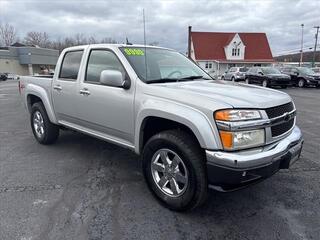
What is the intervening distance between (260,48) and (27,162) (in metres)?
52.4

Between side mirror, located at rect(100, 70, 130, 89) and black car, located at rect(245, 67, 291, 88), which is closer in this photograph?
side mirror, located at rect(100, 70, 130, 89)

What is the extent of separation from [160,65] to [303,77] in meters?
21.7

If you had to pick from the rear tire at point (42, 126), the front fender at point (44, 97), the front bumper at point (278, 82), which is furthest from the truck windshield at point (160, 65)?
the front bumper at point (278, 82)

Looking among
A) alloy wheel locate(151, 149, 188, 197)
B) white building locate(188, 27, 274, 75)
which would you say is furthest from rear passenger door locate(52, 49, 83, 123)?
white building locate(188, 27, 274, 75)

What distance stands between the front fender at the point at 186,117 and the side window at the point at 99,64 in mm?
722

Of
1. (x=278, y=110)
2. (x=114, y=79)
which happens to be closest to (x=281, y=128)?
(x=278, y=110)

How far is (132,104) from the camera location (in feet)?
12.1

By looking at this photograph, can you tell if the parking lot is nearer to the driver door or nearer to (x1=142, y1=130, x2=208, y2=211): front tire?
(x1=142, y1=130, x2=208, y2=211): front tire

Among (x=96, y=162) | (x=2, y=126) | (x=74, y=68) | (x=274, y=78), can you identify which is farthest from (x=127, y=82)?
(x=274, y=78)

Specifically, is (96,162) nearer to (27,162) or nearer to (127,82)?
(27,162)

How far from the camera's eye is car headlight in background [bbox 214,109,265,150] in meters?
2.81

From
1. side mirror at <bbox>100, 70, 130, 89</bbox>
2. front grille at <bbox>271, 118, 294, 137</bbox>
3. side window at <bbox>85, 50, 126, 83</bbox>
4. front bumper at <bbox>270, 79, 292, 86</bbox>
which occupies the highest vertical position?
side window at <bbox>85, 50, 126, 83</bbox>

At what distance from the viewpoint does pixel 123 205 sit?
3.51m

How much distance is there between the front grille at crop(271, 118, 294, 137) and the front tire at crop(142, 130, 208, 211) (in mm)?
769
